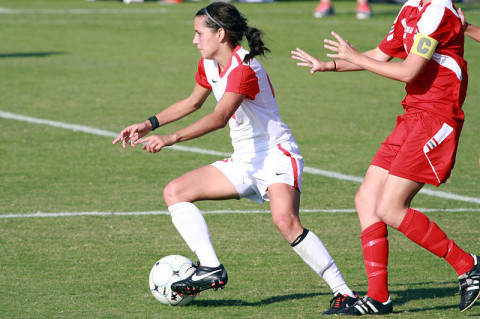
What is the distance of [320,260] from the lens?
16.5ft

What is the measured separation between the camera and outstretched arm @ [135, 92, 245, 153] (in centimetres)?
468

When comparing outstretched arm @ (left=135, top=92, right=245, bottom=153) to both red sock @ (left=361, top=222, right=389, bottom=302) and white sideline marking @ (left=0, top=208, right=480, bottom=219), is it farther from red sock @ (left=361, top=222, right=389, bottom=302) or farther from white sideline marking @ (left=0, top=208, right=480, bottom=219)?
white sideline marking @ (left=0, top=208, right=480, bottom=219)

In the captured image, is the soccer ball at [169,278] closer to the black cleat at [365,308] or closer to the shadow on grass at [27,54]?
the black cleat at [365,308]

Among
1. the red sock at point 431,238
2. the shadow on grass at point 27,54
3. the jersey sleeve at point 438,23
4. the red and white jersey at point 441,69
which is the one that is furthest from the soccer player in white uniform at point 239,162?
the shadow on grass at point 27,54

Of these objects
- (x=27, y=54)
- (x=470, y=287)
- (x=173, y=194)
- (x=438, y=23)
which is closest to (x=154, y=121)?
(x=173, y=194)

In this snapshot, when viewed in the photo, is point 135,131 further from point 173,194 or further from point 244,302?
point 244,302

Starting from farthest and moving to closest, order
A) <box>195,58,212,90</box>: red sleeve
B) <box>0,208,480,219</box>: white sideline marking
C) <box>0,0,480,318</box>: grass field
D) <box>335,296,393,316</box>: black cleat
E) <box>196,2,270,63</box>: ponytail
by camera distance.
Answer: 1. <box>0,208,480,219</box>: white sideline marking
2. <box>195,58,212,90</box>: red sleeve
3. <box>0,0,480,318</box>: grass field
4. <box>196,2,270,63</box>: ponytail
5. <box>335,296,393,316</box>: black cleat

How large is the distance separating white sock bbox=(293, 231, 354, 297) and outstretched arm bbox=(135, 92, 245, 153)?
902mm

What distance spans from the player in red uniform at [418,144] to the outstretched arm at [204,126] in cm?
70

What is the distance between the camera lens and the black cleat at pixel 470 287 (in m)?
4.87

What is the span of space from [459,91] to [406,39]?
46 centimetres

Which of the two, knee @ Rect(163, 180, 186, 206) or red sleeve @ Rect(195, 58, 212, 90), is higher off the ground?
red sleeve @ Rect(195, 58, 212, 90)

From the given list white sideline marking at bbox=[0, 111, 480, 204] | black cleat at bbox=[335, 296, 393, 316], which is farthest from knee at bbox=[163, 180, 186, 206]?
white sideline marking at bbox=[0, 111, 480, 204]

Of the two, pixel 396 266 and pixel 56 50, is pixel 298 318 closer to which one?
pixel 396 266
